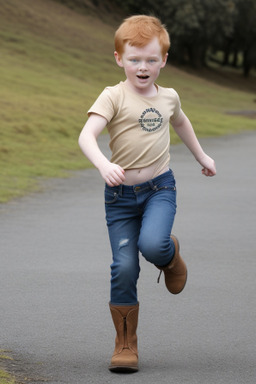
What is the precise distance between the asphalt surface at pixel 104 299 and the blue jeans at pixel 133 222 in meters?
0.46

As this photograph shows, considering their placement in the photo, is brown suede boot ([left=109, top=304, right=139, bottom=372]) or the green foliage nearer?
brown suede boot ([left=109, top=304, right=139, bottom=372])

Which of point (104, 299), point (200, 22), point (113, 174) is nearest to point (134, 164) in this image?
point (113, 174)

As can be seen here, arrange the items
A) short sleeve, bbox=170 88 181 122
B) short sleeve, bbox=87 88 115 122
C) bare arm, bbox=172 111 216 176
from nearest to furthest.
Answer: short sleeve, bbox=87 88 115 122 → short sleeve, bbox=170 88 181 122 → bare arm, bbox=172 111 216 176

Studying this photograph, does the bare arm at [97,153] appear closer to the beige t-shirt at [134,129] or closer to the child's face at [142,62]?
the beige t-shirt at [134,129]

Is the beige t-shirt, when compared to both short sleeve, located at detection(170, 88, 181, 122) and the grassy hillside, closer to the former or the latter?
short sleeve, located at detection(170, 88, 181, 122)

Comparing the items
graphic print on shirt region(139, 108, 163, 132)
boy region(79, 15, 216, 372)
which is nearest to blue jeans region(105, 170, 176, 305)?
boy region(79, 15, 216, 372)

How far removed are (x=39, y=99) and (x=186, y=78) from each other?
93.3 feet

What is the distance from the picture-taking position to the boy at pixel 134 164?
15.3 feet

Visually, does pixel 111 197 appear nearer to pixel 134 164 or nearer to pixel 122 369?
pixel 134 164

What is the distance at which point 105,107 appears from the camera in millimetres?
4641

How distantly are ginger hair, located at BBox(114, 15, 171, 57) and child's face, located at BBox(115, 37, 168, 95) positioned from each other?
23mm

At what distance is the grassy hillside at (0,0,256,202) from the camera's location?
1734 cm

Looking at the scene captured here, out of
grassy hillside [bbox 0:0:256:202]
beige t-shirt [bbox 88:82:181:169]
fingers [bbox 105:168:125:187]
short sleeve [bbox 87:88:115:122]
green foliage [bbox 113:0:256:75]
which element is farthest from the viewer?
green foliage [bbox 113:0:256:75]

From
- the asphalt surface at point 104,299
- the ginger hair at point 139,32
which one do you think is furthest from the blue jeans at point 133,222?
the ginger hair at point 139,32
